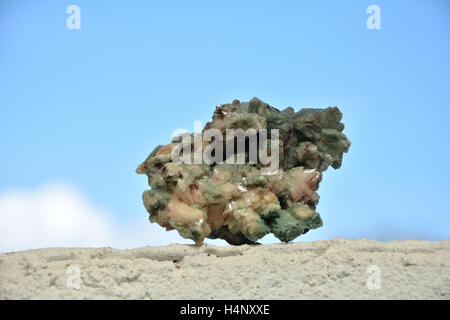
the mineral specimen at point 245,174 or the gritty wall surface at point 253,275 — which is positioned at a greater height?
the mineral specimen at point 245,174

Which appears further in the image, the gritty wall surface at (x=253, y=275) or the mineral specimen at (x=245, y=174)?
the mineral specimen at (x=245, y=174)

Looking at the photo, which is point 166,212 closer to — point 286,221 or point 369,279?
point 286,221

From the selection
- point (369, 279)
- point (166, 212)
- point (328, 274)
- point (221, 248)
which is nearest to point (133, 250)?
point (166, 212)

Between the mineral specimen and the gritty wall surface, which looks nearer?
the gritty wall surface
